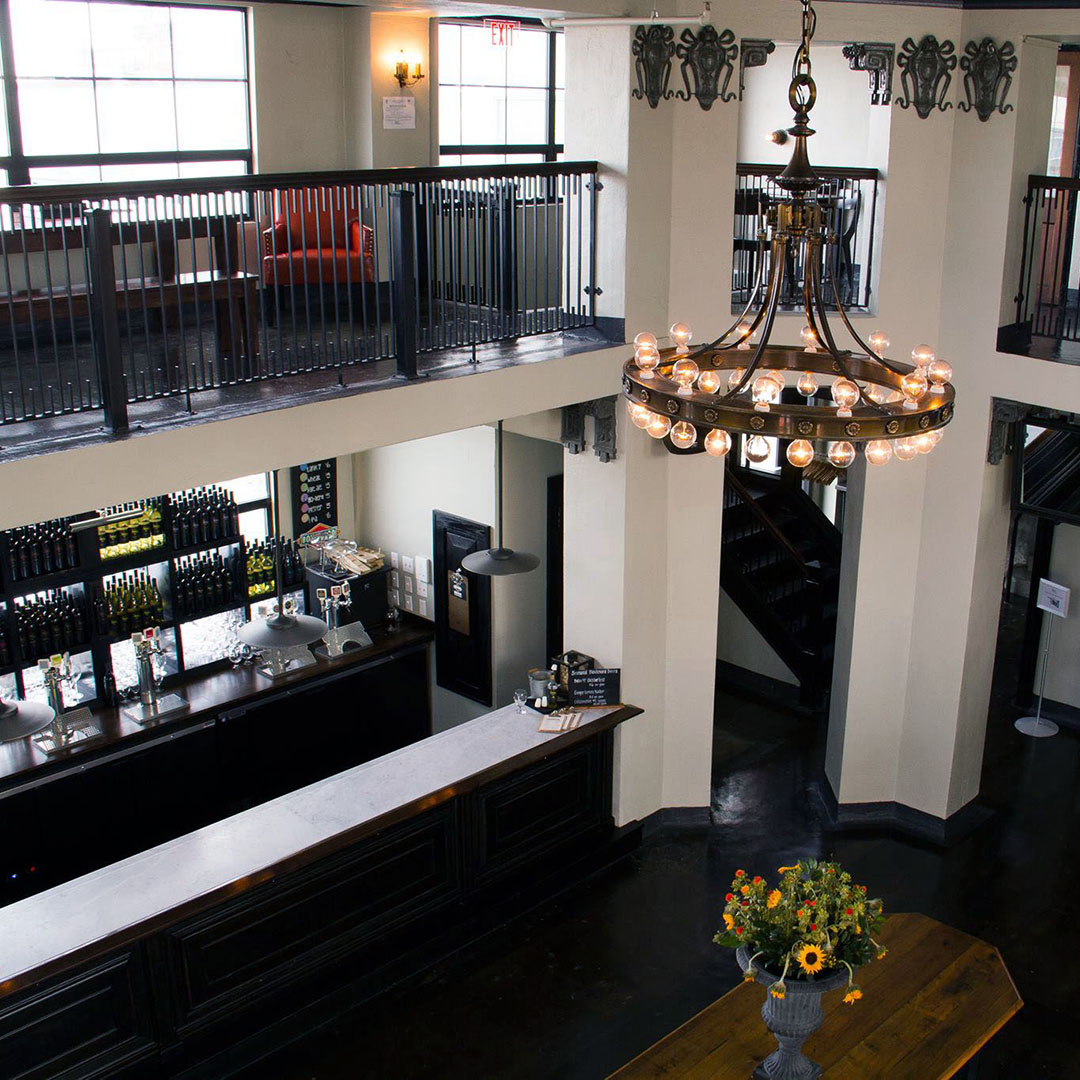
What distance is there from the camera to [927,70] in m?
7.46

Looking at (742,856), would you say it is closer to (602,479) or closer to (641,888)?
(641,888)

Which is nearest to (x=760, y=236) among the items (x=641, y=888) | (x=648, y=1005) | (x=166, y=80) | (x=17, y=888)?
(x=648, y=1005)

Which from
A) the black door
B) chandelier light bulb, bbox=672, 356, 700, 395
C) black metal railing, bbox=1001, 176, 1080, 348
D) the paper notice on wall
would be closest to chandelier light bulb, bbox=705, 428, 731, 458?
chandelier light bulb, bbox=672, 356, 700, 395

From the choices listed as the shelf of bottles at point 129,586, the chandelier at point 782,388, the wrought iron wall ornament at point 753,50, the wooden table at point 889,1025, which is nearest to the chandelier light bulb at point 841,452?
the chandelier at point 782,388

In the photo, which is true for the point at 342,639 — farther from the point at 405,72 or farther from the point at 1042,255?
the point at 1042,255

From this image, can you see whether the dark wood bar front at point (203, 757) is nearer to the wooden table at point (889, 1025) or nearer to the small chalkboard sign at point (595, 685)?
the small chalkboard sign at point (595, 685)

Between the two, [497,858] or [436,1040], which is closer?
[436,1040]

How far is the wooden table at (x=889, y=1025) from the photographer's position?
544cm

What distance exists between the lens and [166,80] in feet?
27.3

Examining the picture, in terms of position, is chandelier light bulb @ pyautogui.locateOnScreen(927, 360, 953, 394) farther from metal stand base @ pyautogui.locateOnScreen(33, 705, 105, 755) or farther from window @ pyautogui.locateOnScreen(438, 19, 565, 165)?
window @ pyautogui.locateOnScreen(438, 19, 565, 165)

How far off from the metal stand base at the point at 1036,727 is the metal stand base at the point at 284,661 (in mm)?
5654

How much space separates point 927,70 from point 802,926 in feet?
16.5

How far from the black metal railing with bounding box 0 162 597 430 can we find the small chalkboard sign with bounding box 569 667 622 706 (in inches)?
87.0

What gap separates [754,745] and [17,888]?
543cm
